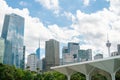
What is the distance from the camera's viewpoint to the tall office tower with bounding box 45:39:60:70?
136 meters

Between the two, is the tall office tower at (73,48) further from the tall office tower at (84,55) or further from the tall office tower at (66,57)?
the tall office tower at (84,55)

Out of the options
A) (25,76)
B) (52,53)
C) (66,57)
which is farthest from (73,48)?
(25,76)

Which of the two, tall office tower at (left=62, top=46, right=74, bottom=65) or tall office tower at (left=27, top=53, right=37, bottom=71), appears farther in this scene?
tall office tower at (left=27, top=53, right=37, bottom=71)

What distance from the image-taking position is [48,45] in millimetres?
151500

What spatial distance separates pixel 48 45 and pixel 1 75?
101 meters

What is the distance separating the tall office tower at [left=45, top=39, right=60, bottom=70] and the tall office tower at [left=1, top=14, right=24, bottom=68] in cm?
3510

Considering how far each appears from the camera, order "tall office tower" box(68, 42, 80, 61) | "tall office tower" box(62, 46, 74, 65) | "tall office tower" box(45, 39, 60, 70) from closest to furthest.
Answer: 1. "tall office tower" box(45, 39, 60, 70)
2. "tall office tower" box(62, 46, 74, 65)
3. "tall office tower" box(68, 42, 80, 61)

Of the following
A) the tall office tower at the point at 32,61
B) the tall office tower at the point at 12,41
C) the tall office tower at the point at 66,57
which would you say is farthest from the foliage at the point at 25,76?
the tall office tower at the point at 32,61

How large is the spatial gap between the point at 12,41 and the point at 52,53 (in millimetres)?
53086

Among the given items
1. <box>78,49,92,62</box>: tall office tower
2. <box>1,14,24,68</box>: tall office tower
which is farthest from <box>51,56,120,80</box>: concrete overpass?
<box>1,14,24,68</box>: tall office tower

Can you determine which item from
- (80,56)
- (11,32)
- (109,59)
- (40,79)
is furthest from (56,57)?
(109,59)

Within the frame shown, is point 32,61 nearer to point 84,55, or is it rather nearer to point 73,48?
point 73,48

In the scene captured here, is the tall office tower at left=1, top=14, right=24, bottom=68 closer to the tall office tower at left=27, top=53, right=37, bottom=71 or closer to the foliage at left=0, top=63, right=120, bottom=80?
the tall office tower at left=27, top=53, right=37, bottom=71

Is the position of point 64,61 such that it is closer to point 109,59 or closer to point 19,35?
point 19,35
